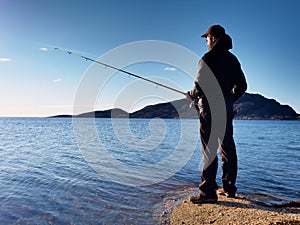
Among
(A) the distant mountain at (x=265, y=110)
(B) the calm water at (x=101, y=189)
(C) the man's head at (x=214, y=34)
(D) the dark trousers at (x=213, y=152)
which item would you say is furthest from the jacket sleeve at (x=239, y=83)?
(A) the distant mountain at (x=265, y=110)

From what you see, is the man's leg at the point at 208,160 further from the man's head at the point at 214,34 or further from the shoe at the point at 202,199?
the man's head at the point at 214,34

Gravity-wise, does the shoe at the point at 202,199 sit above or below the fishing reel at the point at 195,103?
below

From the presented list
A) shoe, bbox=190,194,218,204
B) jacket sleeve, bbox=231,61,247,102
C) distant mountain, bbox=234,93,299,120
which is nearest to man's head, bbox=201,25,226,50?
jacket sleeve, bbox=231,61,247,102

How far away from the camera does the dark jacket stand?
495 cm

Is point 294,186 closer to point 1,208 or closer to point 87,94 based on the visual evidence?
point 87,94

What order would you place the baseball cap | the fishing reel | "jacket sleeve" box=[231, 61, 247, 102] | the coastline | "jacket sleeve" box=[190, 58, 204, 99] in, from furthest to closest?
1. the fishing reel
2. "jacket sleeve" box=[231, 61, 247, 102]
3. the baseball cap
4. "jacket sleeve" box=[190, 58, 204, 99]
5. the coastline

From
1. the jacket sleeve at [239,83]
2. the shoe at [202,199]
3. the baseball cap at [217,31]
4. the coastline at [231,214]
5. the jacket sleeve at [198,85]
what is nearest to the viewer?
the coastline at [231,214]

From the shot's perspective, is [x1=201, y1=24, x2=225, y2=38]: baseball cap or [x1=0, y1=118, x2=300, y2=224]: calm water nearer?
[x1=201, y1=24, x2=225, y2=38]: baseball cap

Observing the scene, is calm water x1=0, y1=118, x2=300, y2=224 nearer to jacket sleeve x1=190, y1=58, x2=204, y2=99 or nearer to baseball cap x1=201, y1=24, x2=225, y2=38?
jacket sleeve x1=190, y1=58, x2=204, y2=99

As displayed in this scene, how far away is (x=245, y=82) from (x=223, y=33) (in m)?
1.16

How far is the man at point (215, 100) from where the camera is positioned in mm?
5004

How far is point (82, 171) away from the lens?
32.4 ft

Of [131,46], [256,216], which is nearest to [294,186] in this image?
[256,216]

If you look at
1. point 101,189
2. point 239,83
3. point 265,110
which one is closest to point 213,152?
point 239,83
